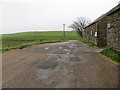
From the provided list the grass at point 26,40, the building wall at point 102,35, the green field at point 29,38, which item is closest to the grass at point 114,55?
the building wall at point 102,35

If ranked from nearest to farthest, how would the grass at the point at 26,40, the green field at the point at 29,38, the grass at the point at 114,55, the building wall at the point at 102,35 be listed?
the grass at the point at 114,55
the building wall at the point at 102,35
the grass at the point at 26,40
the green field at the point at 29,38

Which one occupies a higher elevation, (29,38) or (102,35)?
(29,38)

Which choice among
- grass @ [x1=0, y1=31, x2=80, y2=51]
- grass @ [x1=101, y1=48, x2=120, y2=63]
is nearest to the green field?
grass @ [x1=0, y1=31, x2=80, y2=51]

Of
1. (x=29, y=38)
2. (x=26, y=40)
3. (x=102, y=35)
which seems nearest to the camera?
(x=102, y=35)

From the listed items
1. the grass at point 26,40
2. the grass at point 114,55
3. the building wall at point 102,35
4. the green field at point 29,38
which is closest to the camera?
the grass at point 114,55

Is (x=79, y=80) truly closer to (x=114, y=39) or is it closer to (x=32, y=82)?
(x=32, y=82)

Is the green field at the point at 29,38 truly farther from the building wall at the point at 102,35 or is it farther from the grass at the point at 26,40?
the building wall at the point at 102,35

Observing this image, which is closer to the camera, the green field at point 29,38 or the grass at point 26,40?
the grass at point 26,40

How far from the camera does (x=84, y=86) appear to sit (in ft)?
9.72

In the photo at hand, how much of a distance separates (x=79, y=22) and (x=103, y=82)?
4391 centimetres

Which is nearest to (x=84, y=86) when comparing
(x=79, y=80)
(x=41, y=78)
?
(x=79, y=80)

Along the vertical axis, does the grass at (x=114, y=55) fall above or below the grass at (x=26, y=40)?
below

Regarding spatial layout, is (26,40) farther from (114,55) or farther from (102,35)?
(114,55)

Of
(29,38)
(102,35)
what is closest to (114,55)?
(102,35)
